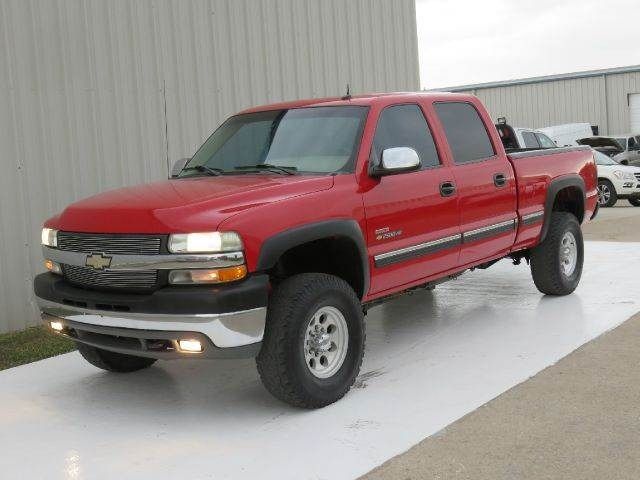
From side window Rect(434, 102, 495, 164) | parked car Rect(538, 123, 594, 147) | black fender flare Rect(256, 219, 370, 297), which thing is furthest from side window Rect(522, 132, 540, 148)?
black fender flare Rect(256, 219, 370, 297)

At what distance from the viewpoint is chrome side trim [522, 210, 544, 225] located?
22.1 feet

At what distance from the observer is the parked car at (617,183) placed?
1942 centimetres

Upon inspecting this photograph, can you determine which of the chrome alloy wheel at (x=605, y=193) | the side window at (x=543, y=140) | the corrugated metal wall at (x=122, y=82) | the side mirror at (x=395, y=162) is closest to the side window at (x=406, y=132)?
the side mirror at (x=395, y=162)

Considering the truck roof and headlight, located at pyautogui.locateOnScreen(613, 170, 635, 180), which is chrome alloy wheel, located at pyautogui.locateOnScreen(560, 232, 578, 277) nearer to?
the truck roof

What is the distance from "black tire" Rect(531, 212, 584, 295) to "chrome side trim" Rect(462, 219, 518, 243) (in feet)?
2.72

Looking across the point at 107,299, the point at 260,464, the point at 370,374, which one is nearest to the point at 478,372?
the point at 370,374

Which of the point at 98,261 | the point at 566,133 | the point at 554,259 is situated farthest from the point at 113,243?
the point at 566,133

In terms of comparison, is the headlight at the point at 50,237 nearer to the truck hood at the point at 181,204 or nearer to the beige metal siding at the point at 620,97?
the truck hood at the point at 181,204

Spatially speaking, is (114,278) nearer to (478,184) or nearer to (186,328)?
(186,328)

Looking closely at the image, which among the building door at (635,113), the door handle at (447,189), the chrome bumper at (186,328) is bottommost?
the chrome bumper at (186,328)

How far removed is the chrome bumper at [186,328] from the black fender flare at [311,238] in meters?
0.29

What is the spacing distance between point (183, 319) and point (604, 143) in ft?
77.4

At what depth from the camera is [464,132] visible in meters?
6.36

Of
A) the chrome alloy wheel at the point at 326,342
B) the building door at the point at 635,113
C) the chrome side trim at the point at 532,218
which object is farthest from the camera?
the building door at the point at 635,113
